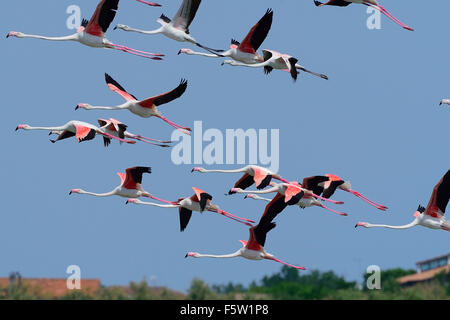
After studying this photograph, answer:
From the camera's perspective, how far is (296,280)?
64.3 metres

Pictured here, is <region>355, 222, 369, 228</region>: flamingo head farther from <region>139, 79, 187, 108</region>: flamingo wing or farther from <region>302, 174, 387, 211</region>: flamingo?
<region>139, 79, 187, 108</region>: flamingo wing

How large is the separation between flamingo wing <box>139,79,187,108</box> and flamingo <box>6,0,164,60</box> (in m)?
0.81

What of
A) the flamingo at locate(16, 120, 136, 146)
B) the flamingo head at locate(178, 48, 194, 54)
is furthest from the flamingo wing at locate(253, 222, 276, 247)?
the flamingo head at locate(178, 48, 194, 54)

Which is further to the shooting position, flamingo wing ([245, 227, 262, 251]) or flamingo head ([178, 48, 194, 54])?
flamingo head ([178, 48, 194, 54])

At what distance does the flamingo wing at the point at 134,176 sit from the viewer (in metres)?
18.6

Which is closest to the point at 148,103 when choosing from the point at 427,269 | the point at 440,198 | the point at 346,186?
the point at 346,186

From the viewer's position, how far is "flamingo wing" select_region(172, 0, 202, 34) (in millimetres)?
18688

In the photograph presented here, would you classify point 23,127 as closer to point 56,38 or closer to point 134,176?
point 56,38

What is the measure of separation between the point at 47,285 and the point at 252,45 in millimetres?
21471
